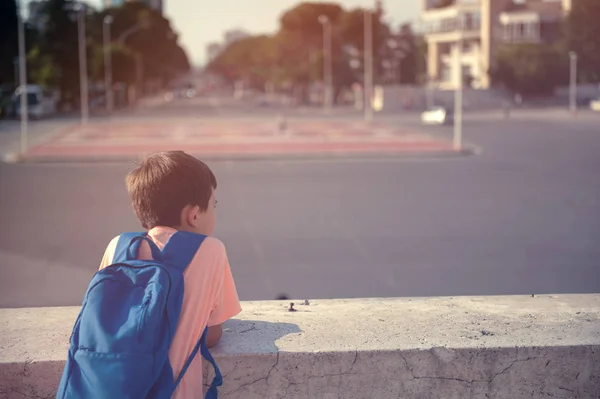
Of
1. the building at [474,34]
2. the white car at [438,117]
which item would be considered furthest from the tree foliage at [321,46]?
the white car at [438,117]

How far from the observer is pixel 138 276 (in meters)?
2.65

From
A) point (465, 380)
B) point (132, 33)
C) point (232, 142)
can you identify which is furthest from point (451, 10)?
point (465, 380)

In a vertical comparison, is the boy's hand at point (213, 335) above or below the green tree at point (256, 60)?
below

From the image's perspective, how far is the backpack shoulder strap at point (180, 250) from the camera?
2.78m

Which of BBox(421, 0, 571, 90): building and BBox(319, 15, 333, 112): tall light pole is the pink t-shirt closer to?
BBox(421, 0, 571, 90): building

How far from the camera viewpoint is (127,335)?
2.54 metres

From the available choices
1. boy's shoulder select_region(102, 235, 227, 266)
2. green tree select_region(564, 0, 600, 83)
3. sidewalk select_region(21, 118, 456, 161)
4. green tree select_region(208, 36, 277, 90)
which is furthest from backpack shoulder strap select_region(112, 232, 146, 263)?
green tree select_region(208, 36, 277, 90)

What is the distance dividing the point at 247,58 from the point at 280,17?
61677 mm

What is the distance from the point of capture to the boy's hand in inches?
114

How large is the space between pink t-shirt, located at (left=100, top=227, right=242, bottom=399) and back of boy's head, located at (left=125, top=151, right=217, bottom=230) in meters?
0.05

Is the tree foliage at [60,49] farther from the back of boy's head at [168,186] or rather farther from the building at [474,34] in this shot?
the back of boy's head at [168,186]

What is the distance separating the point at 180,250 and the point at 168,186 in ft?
0.62

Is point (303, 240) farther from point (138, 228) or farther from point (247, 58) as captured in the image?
point (247, 58)

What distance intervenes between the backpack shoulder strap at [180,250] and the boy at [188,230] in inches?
1.0
